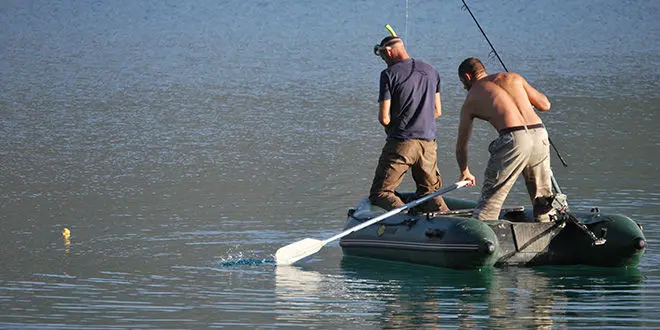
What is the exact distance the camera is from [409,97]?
35.9 feet

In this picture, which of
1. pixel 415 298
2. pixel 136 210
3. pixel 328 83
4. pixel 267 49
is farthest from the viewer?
pixel 267 49

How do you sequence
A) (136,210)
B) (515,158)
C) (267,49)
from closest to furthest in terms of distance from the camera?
1. (515,158)
2. (136,210)
3. (267,49)

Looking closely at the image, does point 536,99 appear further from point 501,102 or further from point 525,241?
point 525,241

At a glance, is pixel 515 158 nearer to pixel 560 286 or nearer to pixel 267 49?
pixel 560 286

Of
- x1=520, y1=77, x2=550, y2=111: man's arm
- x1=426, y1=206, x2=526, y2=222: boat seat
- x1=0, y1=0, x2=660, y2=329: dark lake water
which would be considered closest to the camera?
x1=0, y1=0, x2=660, y2=329: dark lake water

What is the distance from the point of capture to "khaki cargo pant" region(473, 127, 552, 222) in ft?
33.7

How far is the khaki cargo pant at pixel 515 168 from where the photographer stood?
10.3m

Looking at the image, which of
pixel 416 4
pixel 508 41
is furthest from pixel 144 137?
pixel 416 4

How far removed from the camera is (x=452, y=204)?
11.7m

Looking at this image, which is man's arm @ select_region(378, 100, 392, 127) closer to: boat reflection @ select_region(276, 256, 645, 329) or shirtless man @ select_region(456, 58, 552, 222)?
shirtless man @ select_region(456, 58, 552, 222)

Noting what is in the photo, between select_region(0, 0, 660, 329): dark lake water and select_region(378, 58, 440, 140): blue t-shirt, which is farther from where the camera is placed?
select_region(378, 58, 440, 140): blue t-shirt

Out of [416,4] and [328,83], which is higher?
[416,4]

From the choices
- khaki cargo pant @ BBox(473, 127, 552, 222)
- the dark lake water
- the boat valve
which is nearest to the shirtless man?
khaki cargo pant @ BBox(473, 127, 552, 222)

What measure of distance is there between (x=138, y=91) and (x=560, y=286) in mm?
13949
